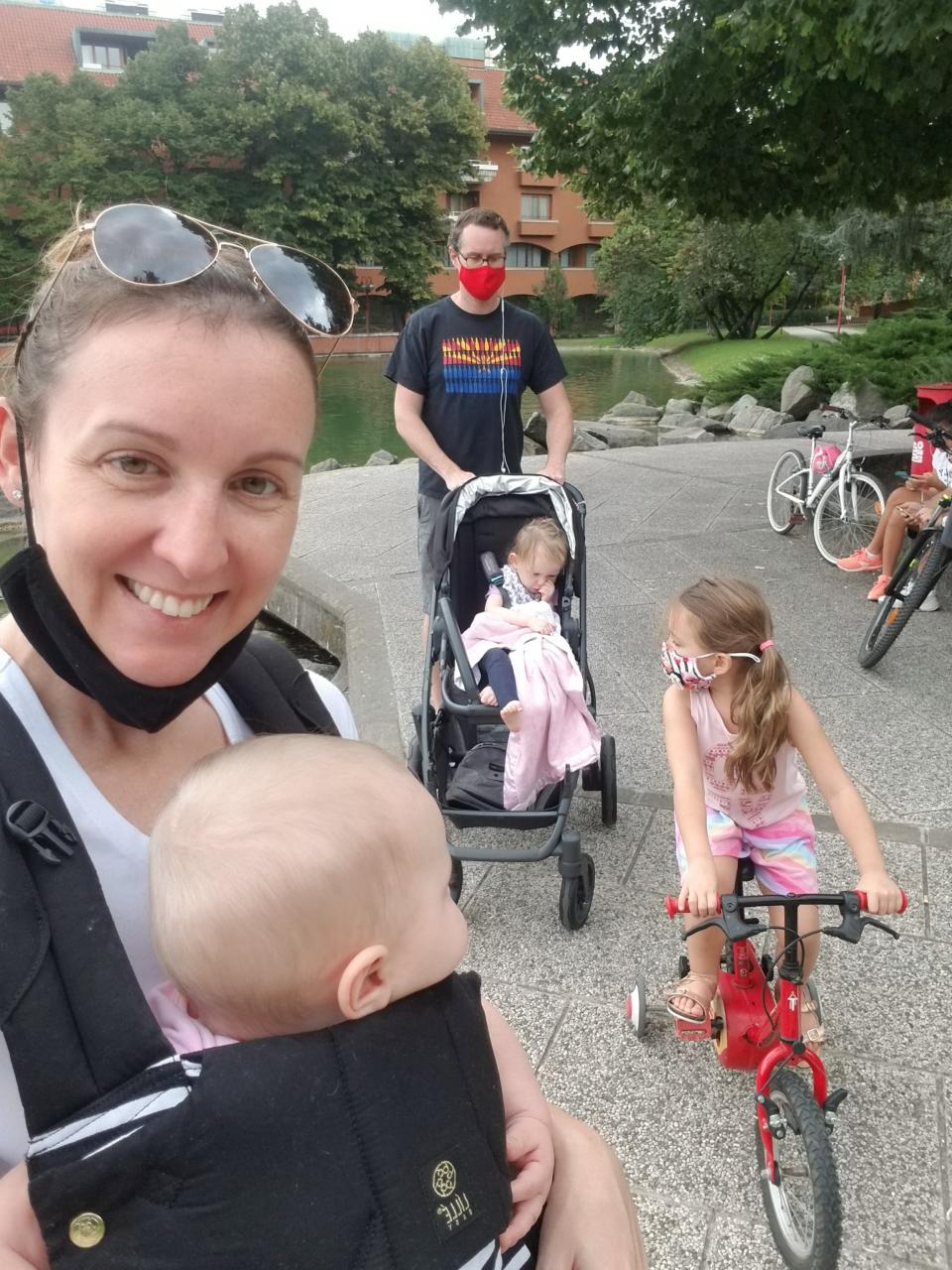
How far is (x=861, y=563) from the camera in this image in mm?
7297

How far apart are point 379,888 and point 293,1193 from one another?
0.30 metres

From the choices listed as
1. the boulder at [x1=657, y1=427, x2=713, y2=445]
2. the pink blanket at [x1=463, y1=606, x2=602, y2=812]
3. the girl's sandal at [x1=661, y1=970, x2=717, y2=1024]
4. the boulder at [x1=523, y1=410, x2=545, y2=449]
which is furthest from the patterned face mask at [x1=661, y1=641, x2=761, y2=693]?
the boulder at [x1=657, y1=427, x2=713, y2=445]

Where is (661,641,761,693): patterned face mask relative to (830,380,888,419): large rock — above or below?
above

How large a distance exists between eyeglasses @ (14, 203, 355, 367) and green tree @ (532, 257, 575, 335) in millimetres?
55698

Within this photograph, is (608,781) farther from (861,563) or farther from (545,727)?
(861,563)

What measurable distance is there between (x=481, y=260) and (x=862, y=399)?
44.4ft

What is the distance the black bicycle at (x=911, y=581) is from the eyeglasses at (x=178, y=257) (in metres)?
4.73

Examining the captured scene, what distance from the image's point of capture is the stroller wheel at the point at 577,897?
10.4ft

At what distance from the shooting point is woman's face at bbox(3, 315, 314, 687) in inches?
35.5

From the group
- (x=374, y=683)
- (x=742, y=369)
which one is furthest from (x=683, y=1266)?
(x=742, y=369)

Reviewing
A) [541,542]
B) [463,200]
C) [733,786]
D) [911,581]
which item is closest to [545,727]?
[541,542]

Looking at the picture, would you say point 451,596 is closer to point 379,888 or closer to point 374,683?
point 374,683

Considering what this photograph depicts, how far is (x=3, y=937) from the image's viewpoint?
833mm

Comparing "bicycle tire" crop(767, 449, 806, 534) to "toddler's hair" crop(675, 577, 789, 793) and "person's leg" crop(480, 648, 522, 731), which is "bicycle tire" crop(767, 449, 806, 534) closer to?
"person's leg" crop(480, 648, 522, 731)
